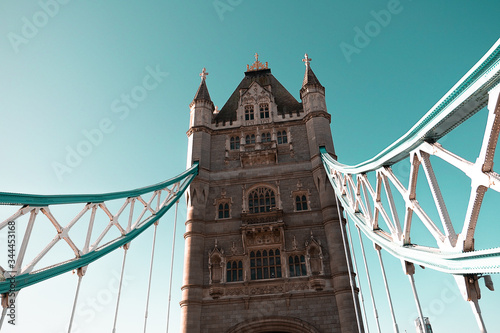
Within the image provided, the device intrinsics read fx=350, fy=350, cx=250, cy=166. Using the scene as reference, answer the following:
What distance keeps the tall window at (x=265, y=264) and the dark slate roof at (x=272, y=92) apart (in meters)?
11.5

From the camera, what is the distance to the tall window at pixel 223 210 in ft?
74.6

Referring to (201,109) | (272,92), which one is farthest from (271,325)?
(272,92)

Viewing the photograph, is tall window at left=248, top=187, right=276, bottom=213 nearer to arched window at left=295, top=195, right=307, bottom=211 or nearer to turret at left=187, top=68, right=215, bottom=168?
arched window at left=295, top=195, right=307, bottom=211

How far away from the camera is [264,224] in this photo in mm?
21219

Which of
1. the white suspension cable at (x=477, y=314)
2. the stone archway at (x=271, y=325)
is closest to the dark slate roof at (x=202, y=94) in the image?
the stone archway at (x=271, y=325)

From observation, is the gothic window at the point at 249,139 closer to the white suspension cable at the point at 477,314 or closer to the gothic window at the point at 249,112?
the gothic window at the point at 249,112

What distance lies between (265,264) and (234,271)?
1857 millimetres

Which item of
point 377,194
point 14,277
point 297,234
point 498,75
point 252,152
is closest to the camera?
point 498,75

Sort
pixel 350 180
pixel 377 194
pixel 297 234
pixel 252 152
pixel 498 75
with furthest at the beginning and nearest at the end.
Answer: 1. pixel 252 152
2. pixel 297 234
3. pixel 350 180
4. pixel 377 194
5. pixel 498 75

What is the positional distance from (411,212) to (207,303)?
13.7 m

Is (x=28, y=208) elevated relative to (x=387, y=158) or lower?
lower

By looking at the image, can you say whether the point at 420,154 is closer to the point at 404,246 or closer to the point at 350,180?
the point at 404,246

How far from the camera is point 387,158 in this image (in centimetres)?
1051

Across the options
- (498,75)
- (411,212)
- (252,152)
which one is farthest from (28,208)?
(252,152)
